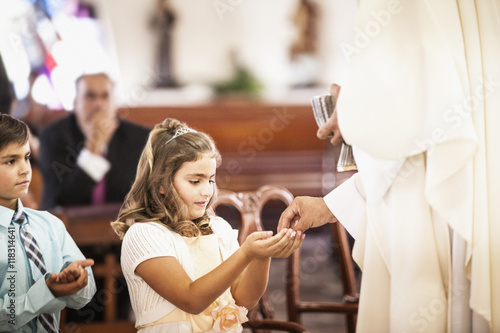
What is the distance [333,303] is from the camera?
2346 mm

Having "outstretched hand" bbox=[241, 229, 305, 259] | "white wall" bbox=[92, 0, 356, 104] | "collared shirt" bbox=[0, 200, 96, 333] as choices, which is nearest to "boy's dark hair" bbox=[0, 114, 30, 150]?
"collared shirt" bbox=[0, 200, 96, 333]

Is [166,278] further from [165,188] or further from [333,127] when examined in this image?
[333,127]

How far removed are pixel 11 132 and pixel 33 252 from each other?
1.16ft

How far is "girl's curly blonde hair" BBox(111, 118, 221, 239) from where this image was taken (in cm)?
182

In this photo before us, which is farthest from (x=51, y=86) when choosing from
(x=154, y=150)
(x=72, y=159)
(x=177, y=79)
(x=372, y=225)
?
(x=372, y=225)

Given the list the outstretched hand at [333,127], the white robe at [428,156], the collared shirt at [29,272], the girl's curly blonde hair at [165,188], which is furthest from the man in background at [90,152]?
the white robe at [428,156]

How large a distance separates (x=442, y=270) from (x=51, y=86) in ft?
21.9

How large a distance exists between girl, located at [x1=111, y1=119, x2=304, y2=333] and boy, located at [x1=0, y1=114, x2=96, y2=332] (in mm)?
181

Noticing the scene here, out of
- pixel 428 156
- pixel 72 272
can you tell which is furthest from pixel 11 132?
pixel 428 156

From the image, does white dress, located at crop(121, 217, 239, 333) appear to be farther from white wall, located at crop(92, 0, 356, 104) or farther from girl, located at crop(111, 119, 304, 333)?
white wall, located at crop(92, 0, 356, 104)

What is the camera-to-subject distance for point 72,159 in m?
4.01

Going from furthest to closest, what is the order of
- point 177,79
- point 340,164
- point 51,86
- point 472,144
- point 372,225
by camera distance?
point 177,79 → point 51,86 → point 340,164 → point 372,225 → point 472,144

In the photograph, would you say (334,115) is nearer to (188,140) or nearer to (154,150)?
(188,140)

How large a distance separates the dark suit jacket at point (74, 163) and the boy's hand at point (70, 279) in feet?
6.94
